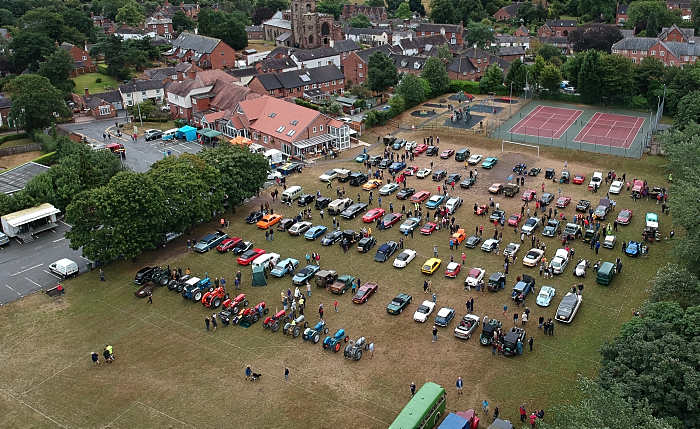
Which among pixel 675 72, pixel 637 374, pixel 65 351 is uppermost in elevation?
pixel 675 72

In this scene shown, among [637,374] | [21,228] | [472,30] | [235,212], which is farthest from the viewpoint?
[472,30]

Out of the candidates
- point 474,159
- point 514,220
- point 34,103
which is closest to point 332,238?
point 514,220

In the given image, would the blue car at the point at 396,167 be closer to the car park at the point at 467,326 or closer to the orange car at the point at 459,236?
the orange car at the point at 459,236

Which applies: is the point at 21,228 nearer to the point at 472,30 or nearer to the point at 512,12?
the point at 472,30

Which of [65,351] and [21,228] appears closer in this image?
[65,351]

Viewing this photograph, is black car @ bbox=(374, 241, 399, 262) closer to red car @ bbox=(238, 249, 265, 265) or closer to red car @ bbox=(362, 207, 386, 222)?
red car @ bbox=(362, 207, 386, 222)

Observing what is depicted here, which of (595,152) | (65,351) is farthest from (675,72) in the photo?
(65,351)

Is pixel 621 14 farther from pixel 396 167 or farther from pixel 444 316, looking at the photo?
pixel 444 316
